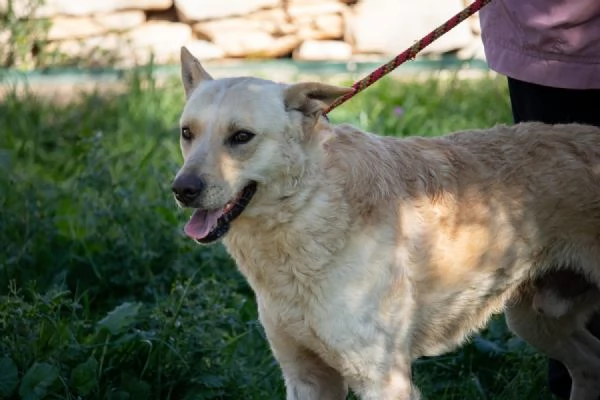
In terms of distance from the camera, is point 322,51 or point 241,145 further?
point 322,51

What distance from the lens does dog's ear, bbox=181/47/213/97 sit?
442cm

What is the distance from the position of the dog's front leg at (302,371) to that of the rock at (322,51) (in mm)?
5586

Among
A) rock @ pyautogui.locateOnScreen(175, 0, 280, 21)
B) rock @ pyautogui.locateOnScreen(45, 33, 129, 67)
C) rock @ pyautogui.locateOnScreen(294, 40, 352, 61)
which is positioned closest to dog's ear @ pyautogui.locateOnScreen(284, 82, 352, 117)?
rock @ pyautogui.locateOnScreen(45, 33, 129, 67)

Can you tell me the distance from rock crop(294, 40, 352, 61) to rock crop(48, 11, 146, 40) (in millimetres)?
1317

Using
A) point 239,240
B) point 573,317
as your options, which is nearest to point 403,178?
point 239,240

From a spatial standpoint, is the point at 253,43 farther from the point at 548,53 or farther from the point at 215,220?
the point at 215,220

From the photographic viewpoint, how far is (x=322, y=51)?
988 centimetres

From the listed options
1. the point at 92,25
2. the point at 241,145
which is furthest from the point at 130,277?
the point at 92,25

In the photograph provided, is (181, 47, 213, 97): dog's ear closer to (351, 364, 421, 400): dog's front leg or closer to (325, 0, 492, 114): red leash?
(325, 0, 492, 114): red leash

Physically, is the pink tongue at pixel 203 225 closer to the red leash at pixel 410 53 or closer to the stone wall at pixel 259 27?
the red leash at pixel 410 53

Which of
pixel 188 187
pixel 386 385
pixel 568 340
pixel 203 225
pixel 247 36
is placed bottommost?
pixel 247 36

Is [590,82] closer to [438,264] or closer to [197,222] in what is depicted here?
[438,264]

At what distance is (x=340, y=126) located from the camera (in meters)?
4.45

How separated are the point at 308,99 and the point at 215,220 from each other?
0.52 m
